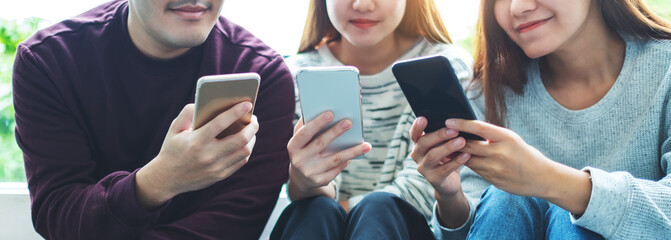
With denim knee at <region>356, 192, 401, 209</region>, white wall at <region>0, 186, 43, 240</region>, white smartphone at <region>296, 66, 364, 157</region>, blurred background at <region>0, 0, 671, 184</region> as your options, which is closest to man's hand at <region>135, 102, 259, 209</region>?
white smartphone at <region>296, 66, 364, 157</region>

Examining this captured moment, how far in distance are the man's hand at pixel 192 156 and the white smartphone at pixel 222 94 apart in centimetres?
1

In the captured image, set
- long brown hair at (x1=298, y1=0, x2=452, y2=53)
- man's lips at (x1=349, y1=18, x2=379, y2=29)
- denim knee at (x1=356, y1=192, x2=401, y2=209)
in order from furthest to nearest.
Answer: long brown hair at (x1=298, y1=0, x2=452, y2=53)
man's lips at (x1=349, y1=18, x2=379, y2=29)
denim knee at (x1=356, y1=192, x2=401, y2=209)

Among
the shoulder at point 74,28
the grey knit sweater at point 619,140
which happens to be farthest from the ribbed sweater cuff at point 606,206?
the shoulder at point 74,28

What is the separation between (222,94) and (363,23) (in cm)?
58

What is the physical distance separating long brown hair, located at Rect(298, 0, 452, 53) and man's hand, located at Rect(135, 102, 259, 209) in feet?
1.92

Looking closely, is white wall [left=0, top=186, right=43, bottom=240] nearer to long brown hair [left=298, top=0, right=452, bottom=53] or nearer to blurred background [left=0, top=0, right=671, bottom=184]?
blurred background [left=0, top=0, right=671, bottom=184]

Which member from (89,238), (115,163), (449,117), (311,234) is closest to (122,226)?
(89,238)

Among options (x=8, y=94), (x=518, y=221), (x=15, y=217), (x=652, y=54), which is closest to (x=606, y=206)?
(x=518, y=221)

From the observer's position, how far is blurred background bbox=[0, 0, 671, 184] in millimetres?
1628

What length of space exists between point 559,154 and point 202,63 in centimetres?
77

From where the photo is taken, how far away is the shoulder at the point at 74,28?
113 centimetres

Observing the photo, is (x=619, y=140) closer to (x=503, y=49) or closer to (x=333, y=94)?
(x=503, y=49)

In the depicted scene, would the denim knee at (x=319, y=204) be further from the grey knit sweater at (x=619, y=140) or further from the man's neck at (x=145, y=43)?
the man's neck at (x=145, y=43)

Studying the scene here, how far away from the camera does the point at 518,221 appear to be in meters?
0.95
